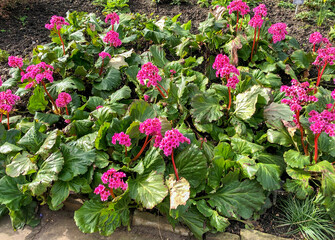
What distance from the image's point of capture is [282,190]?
9.73 feet

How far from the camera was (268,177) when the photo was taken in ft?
9.02

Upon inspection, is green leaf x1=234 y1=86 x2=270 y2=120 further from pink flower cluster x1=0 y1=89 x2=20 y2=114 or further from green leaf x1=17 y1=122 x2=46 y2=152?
pink flower cluster x1=0 y1=89 x2=20 y2=114

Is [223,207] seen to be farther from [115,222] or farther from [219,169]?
[115,222]

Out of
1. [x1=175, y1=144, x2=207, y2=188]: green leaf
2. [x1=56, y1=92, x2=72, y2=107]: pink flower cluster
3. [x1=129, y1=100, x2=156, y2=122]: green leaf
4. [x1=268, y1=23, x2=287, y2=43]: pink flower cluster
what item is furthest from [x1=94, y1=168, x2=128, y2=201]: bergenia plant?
[x1=268, y1=23, x2=287, y2=43]: pink flower cluster

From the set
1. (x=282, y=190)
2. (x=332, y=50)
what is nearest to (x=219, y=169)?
(x=282, y=190)

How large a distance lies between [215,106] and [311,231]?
153cm

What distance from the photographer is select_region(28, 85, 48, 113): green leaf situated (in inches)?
135

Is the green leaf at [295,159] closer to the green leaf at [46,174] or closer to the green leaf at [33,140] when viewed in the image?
the green leaf at [46,174]

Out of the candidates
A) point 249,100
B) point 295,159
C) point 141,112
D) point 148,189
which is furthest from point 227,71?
point 148,189

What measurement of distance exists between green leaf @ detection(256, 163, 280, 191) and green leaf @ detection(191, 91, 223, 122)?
28.6 inches

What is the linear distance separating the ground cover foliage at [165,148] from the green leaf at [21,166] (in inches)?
0.5

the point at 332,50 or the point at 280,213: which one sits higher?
the point at 332,50

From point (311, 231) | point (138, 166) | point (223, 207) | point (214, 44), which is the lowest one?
point (311, 231)

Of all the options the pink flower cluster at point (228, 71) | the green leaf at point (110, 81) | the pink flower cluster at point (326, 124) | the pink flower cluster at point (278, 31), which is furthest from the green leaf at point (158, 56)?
the pink flower cluster at point (326, 124)
